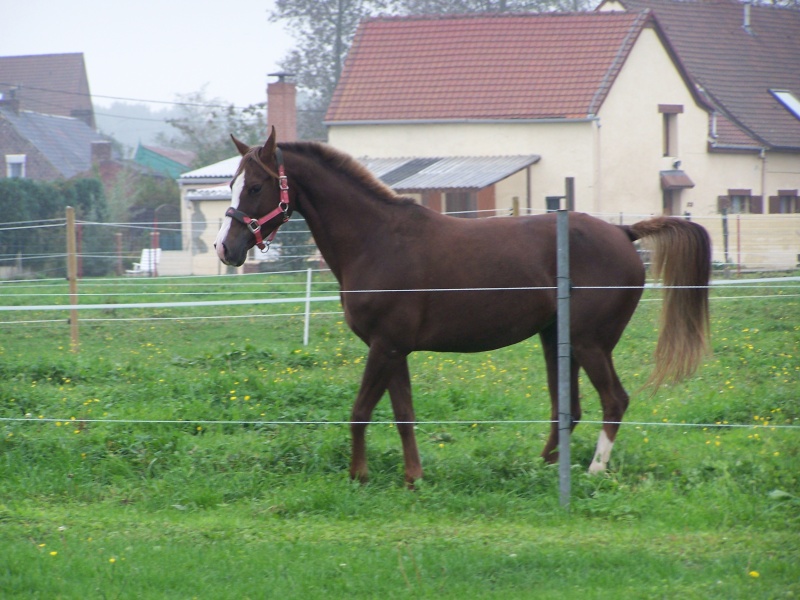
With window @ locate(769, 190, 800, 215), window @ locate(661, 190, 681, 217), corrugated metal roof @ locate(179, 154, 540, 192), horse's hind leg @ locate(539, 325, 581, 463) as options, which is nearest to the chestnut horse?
horse's hind leg @ locate(539, 325, 581, 463)

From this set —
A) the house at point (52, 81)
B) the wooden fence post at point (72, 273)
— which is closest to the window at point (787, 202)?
the wooden fence post at point (72, 273)

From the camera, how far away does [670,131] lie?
1099 inches

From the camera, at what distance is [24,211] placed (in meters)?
27.6

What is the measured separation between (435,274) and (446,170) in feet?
65.3

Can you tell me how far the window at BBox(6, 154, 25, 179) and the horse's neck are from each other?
132ft

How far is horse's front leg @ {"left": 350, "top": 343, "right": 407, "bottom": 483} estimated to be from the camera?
586 cm

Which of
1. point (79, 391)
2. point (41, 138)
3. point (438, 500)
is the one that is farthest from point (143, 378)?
point (41, 138)

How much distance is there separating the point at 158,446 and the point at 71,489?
0.72 m

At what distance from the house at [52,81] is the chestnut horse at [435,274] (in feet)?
192

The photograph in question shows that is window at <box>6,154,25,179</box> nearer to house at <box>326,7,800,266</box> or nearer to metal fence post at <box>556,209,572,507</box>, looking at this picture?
house at <box>326,7,800,266</box>

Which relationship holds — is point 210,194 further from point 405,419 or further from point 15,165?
point 405,419

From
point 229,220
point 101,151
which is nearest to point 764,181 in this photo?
point 229,220

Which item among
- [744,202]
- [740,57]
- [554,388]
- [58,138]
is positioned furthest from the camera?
[58,138]

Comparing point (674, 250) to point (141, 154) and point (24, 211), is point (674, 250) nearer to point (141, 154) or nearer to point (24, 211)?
point (24, 211)
